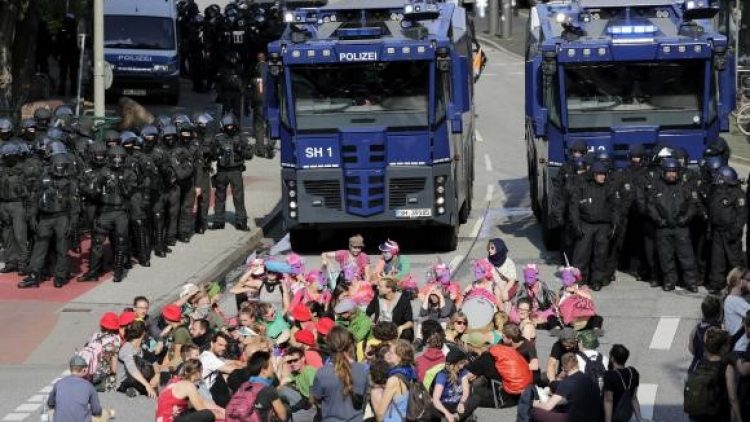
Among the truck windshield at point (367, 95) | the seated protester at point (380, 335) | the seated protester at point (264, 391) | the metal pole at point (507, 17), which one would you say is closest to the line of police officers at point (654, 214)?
the truck windshield at point (367, 95)

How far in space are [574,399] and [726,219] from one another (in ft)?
26.7

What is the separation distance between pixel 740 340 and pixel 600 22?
36.8ft

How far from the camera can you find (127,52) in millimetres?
42094

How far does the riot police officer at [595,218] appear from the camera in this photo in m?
24.6

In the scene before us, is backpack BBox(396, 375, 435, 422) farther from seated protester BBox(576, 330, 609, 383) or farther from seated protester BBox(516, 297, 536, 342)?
seated protester BBox(516, 297, 536, 342)

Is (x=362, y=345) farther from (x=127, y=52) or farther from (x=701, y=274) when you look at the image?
(x=127, y=52)

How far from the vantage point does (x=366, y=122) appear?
2639cm

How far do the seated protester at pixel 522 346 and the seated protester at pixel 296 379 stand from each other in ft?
7.23

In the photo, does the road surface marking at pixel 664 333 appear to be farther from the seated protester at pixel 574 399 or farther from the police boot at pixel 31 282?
the police boot at pixel 31 282

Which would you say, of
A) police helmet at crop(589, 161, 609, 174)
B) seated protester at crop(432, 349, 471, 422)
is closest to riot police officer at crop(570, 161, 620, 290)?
police helmet at crop(589, 161, 609, 174)

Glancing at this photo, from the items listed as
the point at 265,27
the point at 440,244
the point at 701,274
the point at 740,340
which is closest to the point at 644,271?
the point at 701,274

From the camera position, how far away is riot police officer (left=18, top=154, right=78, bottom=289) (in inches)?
961

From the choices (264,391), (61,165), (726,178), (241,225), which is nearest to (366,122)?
(241,225)

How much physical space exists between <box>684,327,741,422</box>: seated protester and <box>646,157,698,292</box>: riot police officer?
8.48 m
